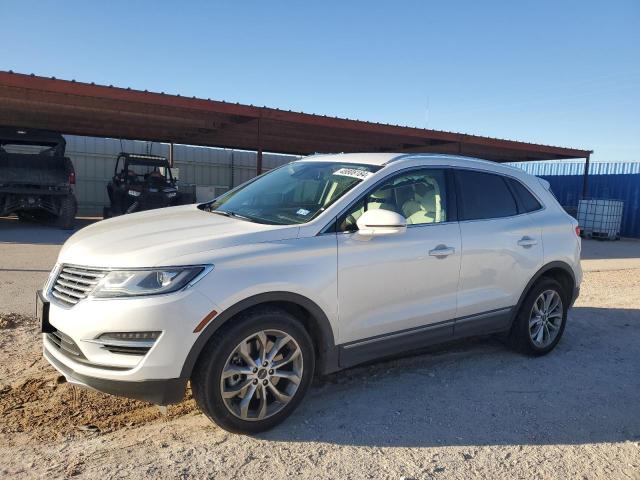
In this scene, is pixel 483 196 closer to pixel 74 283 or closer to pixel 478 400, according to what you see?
pixel 478 400

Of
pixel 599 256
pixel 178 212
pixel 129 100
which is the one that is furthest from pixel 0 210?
pixel 599 256

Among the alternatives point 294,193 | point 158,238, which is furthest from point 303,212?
point 158,238

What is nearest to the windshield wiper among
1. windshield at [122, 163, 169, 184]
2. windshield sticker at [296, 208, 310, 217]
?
windshield sticker at [296, 208, 310, 217]

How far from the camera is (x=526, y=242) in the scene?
4.69m

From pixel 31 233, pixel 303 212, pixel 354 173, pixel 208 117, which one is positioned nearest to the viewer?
pixel 303 212

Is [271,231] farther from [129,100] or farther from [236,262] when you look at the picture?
[129,100]

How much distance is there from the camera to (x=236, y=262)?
3068 millimetres

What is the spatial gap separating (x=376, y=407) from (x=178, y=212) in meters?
2.12

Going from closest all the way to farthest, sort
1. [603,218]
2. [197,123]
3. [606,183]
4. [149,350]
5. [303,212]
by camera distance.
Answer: [149,350] → [303,212] → [197,123] → [603,218] → [606,183]

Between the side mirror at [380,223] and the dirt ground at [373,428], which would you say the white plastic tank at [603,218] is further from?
the side mirror at [380,223]

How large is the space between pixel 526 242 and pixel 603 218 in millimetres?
17041

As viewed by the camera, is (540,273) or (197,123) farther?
(197,123)

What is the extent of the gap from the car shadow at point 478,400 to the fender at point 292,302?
0.40 metres

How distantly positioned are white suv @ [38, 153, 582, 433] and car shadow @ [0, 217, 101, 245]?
8.90 meters
